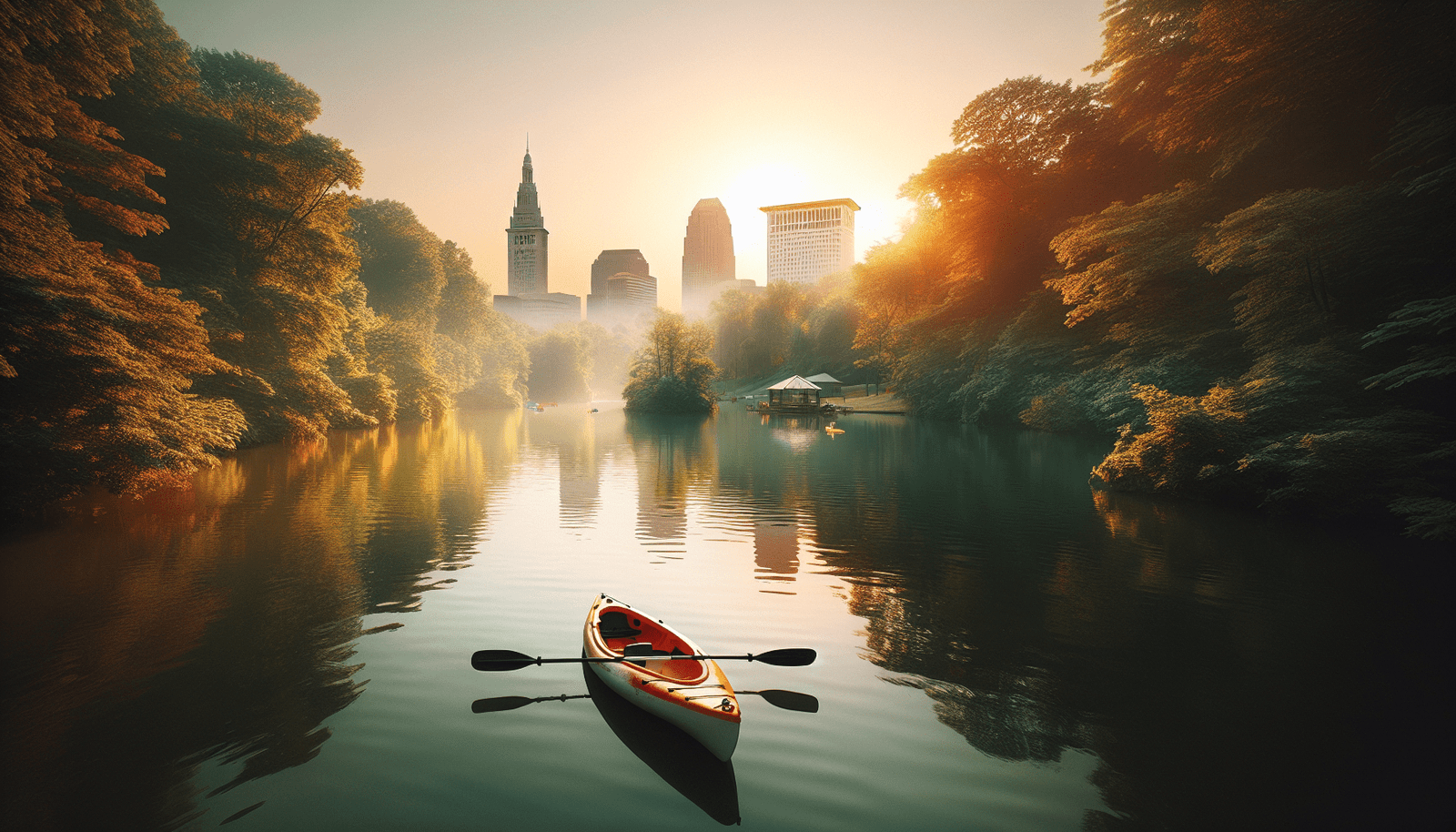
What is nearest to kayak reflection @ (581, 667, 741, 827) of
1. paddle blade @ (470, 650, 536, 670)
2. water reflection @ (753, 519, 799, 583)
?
paddle blade @ (470, 650, 536, 670)

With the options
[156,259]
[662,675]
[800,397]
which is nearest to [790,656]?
[662,675]

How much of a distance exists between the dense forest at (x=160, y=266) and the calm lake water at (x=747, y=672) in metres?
2.42

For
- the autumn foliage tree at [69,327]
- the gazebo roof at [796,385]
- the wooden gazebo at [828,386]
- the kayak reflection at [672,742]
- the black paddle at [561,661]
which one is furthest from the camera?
the wooden gazebo at [828,386]

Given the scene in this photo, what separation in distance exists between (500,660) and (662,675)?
6.41ft

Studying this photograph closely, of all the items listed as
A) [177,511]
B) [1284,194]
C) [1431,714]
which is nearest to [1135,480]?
[1284,194]

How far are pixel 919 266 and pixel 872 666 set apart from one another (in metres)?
47.7

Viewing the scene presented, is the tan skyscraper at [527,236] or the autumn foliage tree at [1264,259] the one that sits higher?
the tan skyscraper at [527,236]

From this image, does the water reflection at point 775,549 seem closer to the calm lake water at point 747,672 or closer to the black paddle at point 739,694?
the calm lake water at point 747,672

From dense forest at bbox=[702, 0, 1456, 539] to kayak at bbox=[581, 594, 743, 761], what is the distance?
13.2 m

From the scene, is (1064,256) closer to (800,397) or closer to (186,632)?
(186,632)

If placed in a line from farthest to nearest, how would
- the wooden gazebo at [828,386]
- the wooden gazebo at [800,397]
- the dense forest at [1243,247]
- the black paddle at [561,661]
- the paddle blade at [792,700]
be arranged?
the wooden gazebo at [828,386]
the wooden gazebo at [800,397]
the dense forest at [1243,247]
the black paddle at [561,661]
the paddle blade at [792,700]

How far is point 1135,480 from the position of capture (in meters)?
17.6

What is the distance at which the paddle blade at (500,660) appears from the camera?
22.5ft

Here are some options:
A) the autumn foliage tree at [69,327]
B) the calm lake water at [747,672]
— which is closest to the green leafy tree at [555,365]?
the autumn foliage tree at [69,327]
